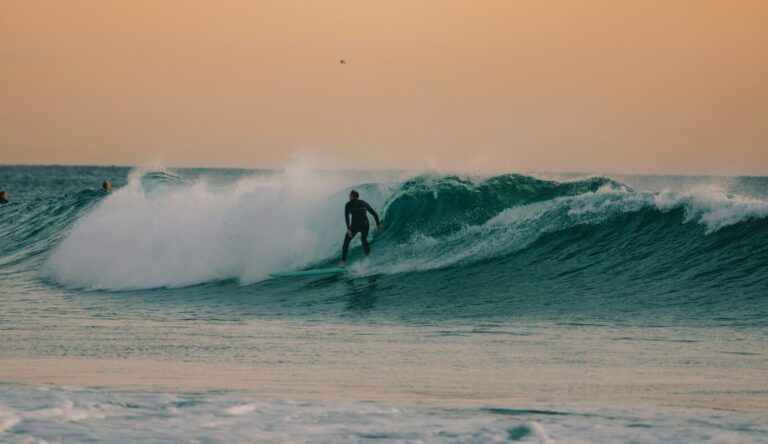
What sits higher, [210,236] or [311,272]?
[210,236]

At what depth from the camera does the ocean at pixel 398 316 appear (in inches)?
280

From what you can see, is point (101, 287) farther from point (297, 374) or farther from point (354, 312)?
point (297, 374)

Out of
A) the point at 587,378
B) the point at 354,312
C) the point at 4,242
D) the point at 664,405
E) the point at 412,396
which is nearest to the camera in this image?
the point at 664,405

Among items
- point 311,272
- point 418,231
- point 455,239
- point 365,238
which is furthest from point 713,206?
point 311,272

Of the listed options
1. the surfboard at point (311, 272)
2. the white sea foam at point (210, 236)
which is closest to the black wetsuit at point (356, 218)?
the surfboard at point (311, 272)

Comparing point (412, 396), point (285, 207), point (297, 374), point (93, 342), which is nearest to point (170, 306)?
point (93, 342)

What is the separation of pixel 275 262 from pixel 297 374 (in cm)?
1090

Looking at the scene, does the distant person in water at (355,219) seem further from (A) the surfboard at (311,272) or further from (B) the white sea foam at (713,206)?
(B) the white sea foam at (713,206)

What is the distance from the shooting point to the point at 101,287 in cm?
1948

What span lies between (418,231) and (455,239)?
1051mm

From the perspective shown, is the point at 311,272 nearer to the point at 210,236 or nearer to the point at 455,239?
the point at 455,239

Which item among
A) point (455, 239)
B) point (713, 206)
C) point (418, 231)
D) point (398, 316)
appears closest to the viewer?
point (398, 316)

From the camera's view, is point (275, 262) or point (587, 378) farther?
point (275, 262)

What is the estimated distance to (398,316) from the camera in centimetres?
1359
